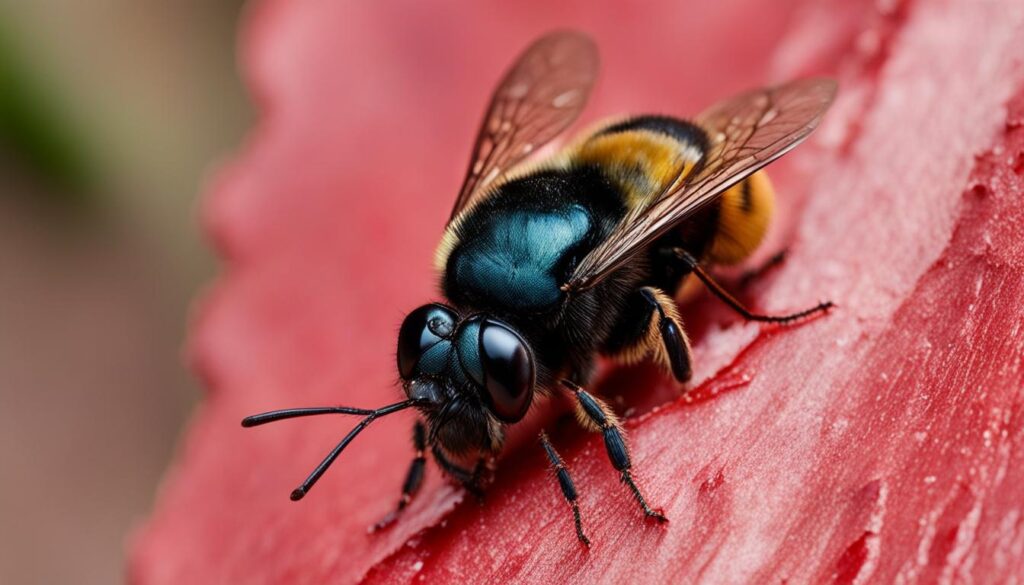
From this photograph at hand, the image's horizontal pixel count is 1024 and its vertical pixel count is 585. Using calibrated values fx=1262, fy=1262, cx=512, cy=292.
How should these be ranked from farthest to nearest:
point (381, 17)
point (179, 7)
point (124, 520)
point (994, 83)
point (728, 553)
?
1. point (179, 7)
2. point (124, 520)
3. point (381, 17)
4. point (994, 83)
5. point (728, 553)

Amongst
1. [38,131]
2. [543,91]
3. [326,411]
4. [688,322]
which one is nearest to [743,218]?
[688,322]

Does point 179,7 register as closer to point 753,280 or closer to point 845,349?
point 753,280

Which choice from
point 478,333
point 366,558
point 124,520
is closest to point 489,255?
point 478,333

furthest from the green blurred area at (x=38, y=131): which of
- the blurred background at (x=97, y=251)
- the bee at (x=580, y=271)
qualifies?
the bee at (x=580, y=271)

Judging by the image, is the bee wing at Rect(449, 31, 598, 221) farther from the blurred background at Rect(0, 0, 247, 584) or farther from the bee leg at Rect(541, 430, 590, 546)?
the blurred background at Rect(0, 0, 247, 584)

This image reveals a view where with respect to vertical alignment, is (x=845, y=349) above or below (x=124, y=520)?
above

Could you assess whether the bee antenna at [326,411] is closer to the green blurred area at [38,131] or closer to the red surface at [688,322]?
the red surface at [688,322]

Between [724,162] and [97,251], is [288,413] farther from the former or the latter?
[97,251]
